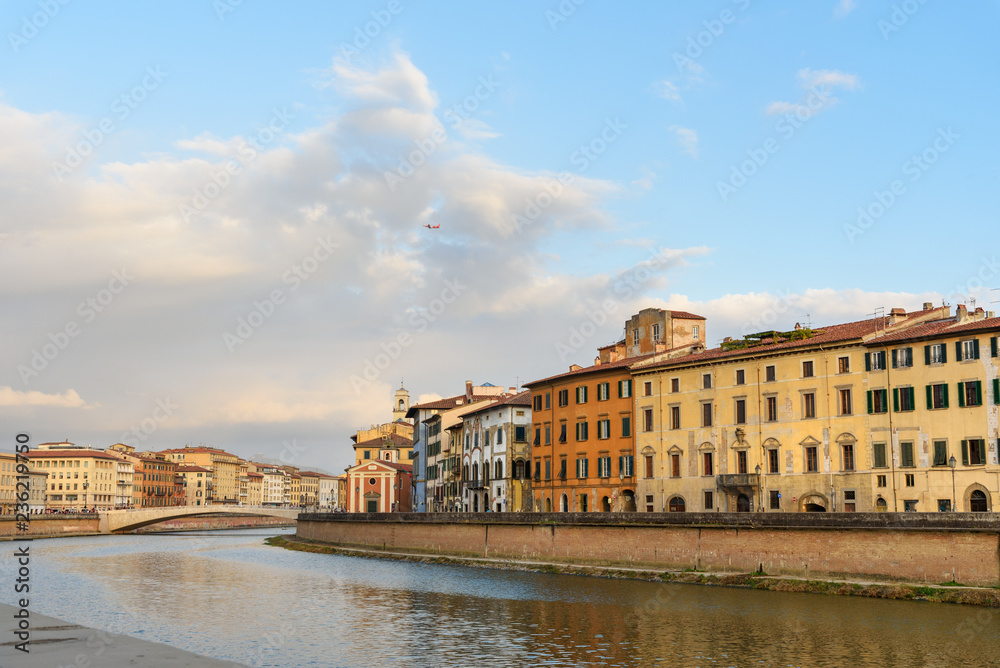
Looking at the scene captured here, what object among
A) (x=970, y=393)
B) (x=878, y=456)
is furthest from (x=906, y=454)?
(x=970, y=393)

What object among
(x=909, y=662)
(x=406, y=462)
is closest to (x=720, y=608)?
(x=909, y=662)

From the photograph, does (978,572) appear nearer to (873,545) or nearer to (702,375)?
(873,545)

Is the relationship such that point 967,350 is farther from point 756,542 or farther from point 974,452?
point 756,542

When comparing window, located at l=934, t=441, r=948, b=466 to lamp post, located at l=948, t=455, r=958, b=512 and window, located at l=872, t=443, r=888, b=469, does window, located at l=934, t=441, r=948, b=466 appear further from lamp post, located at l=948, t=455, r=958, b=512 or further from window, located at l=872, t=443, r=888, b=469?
window, located at l=872, t=443, r=888, b=469

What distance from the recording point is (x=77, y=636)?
25.4 metres

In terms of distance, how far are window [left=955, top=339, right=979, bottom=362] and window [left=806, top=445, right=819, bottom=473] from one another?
30.9 feet

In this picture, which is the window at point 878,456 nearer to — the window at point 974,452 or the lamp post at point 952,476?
the lamp post at point 952,476

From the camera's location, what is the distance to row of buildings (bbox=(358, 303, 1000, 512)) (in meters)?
49.6

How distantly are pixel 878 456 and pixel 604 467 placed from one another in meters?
19.7

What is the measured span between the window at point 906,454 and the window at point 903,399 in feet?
5.77

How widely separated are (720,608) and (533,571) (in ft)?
64.5

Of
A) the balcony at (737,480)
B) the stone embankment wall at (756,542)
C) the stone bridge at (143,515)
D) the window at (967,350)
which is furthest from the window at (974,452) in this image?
the stone bridge at (143,515)

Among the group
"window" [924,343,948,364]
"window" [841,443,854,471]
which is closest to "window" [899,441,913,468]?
"window" [841,443,854,471]

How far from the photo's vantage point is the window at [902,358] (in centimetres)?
5162
